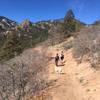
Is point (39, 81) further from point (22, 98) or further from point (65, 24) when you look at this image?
point (65, 24)

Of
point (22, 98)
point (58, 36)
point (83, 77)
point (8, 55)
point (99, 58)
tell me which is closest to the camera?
point (22, 98)

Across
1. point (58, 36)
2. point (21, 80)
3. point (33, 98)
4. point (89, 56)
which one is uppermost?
point (58, 36)

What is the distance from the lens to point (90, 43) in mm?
27672

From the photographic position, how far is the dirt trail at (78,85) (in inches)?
691

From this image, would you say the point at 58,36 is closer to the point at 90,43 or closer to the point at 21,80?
the point at 90,43

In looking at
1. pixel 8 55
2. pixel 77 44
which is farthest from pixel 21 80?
pixel 8 55

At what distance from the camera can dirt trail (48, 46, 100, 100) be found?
57.6 ft

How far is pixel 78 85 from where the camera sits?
65.5ft

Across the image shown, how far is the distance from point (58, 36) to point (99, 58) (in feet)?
132

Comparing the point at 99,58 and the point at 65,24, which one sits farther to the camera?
the point at 65,24

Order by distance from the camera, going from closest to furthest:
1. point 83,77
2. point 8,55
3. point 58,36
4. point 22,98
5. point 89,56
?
point 22,98
point 83,77
point 89,56
point 8,55
point 58,36

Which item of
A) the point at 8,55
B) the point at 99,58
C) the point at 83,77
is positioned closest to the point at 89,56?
the point at 99,58

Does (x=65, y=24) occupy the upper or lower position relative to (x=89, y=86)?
upper

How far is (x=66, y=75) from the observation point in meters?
24.1
